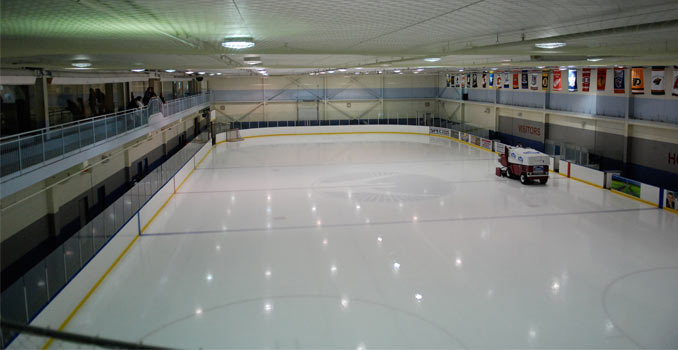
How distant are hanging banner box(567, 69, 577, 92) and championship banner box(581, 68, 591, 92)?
22.2 inches

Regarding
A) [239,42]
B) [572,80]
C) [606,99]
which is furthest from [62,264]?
[572,80]

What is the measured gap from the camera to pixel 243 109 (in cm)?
4406

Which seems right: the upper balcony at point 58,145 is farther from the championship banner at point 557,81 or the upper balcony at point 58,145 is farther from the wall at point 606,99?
the championship banner at point 557,81

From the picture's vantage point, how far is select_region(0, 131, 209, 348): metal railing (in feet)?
24.7

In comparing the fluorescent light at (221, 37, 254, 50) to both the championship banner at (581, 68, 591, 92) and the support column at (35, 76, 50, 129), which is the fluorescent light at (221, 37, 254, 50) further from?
the championship banner at (581, 68, 591, 92)

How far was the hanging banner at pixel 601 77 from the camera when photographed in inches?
952

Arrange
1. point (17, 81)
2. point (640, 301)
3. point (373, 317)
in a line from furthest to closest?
point (17, 81) → point (640, 301) → point (373, 317)

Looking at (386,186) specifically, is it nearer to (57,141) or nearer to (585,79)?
(585,79)

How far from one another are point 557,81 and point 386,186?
1371 cm

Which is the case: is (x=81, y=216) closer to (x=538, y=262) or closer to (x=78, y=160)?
(x=78, y=160)

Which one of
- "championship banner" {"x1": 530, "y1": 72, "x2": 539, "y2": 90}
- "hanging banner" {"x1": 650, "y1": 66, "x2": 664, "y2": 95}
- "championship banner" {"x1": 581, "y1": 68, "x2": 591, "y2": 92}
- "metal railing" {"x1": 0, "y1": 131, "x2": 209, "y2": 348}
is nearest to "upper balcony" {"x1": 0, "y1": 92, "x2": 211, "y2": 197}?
"metal railing" {"x1": 0, "y1": 131, "x2": 209, "y2": 348}

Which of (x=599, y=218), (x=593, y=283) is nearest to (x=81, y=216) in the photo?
(x=593, y=283)

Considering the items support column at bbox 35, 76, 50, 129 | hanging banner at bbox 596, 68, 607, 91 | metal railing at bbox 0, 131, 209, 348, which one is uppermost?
hanging banner at bbox 596, 68, 607, 91

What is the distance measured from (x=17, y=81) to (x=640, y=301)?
15893 millimetres
